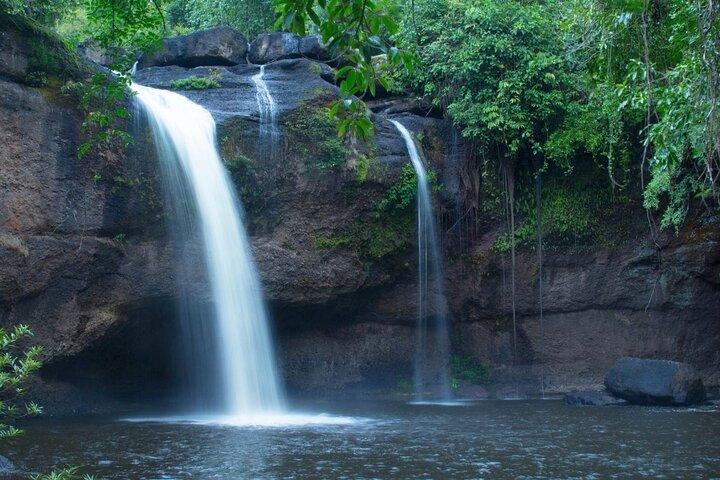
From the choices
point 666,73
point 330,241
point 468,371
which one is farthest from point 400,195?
point 666,73

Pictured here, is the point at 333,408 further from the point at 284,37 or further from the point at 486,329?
the point at 284,37

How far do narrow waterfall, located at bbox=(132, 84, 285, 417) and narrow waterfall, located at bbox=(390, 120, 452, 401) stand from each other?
349cm

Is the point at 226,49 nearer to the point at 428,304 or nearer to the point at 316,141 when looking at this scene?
the point at 316,141

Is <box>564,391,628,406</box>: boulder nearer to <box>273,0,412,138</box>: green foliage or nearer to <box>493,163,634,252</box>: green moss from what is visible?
<box>493,163,634,252</box>: green moss

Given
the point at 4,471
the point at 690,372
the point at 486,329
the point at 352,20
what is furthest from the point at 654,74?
the point at 4,471

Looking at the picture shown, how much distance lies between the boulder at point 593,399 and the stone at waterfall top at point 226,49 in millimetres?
9333

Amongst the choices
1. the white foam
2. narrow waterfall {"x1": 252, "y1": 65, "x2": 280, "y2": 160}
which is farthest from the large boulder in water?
narrow waterfall {"x1": 252, "y1": 65, "x2": 280, "y2": 160}

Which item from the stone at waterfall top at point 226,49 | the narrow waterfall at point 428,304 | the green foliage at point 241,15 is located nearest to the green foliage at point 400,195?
the narrow waterfall at point 428,304

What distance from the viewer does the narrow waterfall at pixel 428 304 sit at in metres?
15.5

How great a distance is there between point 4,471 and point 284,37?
13205 mm

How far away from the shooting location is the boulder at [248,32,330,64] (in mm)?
18672

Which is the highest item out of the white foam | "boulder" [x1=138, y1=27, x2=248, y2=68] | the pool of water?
"boulder" [x1=138, y1=27, x2=248, y2=68]

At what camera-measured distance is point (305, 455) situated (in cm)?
873

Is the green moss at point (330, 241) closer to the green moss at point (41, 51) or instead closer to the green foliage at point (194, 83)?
the green foliage at point (194, 83)
